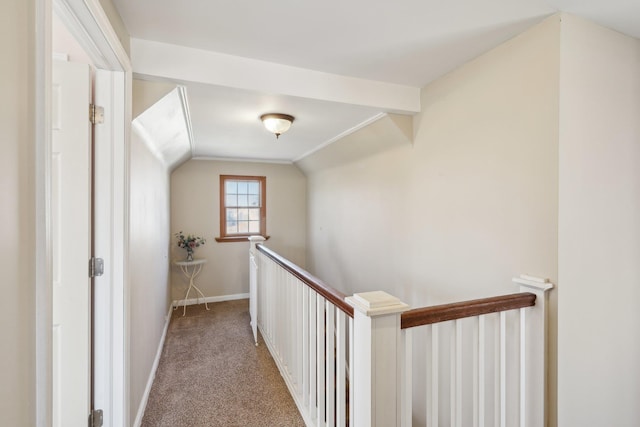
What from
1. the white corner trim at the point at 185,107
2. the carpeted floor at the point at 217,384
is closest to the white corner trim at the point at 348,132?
the white corner trim at the point at 185,107

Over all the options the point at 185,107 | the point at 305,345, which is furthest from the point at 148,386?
the point at 185,107

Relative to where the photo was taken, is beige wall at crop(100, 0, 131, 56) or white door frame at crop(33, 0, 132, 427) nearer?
beige wall at crop(100, 0, 131, 56)

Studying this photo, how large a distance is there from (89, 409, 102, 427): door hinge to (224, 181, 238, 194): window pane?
362cm

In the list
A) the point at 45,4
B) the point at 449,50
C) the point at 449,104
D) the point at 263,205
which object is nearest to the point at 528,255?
the point at 449,104

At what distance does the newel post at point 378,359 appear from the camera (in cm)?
111

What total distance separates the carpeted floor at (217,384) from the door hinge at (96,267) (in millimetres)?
1215

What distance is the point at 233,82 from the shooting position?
1896 mm

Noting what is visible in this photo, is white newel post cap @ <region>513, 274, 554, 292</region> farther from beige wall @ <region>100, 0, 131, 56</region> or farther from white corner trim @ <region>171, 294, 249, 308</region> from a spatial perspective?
white corner trim @ <region>171, 294, 249, 308</region>

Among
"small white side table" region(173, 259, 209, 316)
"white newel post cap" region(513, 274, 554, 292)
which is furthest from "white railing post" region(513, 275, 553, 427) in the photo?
"small white side table" region(173, 259, 209, 316)

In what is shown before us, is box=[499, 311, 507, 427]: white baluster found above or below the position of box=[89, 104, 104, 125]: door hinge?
below

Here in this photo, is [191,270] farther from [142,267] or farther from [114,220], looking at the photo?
[114,220]

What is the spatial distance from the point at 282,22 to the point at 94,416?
223 centimetres

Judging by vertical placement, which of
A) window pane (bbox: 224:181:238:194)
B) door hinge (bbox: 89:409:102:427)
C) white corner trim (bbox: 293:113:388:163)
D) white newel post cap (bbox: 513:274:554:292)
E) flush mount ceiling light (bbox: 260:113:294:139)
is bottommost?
door hinge (bbox: 89:409:102:427)

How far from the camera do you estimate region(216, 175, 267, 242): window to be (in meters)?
4.77
